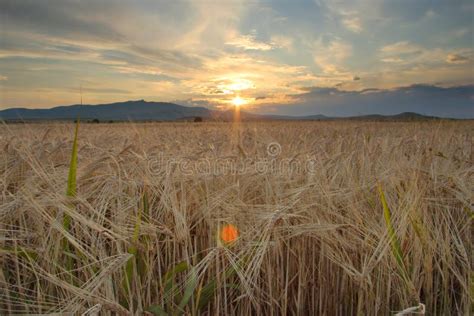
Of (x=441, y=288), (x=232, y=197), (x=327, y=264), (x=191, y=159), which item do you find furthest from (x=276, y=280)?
(x=191, y=159)

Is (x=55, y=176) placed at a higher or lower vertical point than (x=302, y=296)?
higher

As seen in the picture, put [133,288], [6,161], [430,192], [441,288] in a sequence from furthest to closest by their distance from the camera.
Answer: [6,161] → [430,192] → [441,288] → [133,288]

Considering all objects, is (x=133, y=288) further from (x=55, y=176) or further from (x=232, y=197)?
(x=55, y=176)

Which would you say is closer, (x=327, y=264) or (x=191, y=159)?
(x=327, y=264)

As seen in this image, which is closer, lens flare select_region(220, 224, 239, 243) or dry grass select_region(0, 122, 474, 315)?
dry grass select_region(0, 122, 474, 315)

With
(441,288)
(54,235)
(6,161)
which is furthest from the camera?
(6,161)

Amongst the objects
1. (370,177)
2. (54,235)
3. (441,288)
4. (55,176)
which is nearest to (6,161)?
(55,176)

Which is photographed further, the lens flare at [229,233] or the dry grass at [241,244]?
the lens flare at [229,233]

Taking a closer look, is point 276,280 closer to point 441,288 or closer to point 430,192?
point 441,288

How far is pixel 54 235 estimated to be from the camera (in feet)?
4.58

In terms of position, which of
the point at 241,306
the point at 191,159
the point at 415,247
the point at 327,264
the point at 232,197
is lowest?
the point at 241,306

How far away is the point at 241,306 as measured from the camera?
147cm

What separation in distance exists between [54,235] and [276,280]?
1.02m

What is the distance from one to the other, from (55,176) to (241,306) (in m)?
1.12
